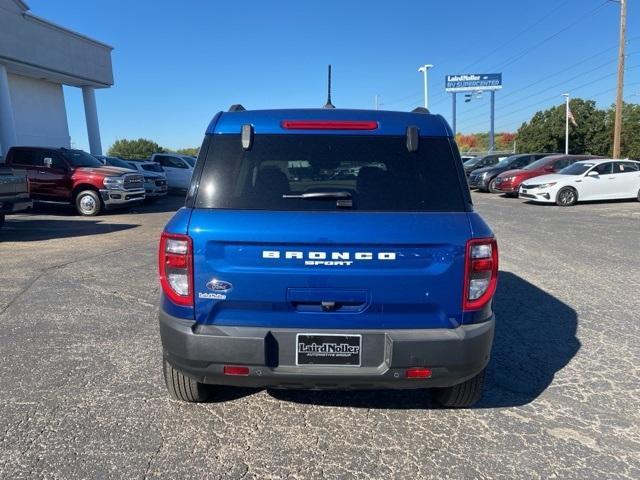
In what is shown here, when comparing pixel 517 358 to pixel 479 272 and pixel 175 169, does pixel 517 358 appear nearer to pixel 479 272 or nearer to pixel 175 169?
pixel 479 272

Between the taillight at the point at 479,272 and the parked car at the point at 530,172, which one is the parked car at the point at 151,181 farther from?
the taillight at the point at 479,272

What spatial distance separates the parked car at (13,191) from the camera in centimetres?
1044

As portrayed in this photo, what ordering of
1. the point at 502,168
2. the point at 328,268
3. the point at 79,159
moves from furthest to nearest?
the point at 502,168
the point at 79,159
the point at 328,268

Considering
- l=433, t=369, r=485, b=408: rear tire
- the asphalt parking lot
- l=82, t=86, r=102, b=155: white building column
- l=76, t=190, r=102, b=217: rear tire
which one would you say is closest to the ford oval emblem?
the asphalt parking lot

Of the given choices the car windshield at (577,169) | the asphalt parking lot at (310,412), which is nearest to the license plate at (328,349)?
the asphalt parking lot at (310,412)

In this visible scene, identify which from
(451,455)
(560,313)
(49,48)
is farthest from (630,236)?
(49,48)

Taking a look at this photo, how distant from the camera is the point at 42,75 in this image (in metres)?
24.3

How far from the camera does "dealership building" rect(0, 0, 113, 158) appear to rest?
20.9 meters

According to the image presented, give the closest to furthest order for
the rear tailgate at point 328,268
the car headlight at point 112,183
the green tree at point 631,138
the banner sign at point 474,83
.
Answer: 1. the rear tailgate at point 328,268
2. the car headlight at point 112,183
3. the green tree at point 631,138
4. the banner sign at point 474,83

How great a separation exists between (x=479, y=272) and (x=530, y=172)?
17.9m

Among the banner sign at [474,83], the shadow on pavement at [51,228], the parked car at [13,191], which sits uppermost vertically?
the banner sign at [474,83]

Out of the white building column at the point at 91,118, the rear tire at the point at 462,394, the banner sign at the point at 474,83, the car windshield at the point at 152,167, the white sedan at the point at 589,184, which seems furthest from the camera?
the banner sign at the point at 474,83

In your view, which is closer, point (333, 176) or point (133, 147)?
point (333, 176)

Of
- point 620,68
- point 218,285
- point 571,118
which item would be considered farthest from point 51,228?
point 571,118
